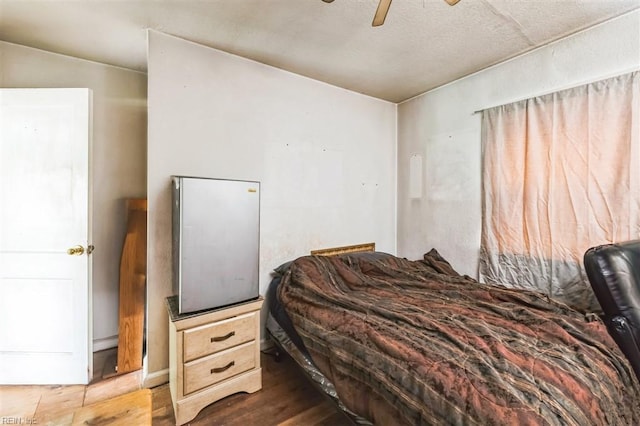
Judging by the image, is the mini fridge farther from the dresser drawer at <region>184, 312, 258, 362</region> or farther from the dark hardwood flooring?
the dark hardwood flooring

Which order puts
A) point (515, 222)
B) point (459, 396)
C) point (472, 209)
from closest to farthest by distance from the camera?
point (459, 396), point (515, 222), point (472, 209)

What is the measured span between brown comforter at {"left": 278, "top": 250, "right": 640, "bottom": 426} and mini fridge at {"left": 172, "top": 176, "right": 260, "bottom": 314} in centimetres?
46

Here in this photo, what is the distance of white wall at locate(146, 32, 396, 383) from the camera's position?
6.42 ft

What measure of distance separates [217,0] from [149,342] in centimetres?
227

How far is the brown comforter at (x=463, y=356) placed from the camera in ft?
3.20

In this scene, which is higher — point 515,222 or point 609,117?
point 609,117

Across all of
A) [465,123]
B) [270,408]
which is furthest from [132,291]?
[465,123]

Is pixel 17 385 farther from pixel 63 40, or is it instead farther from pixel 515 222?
pixel 515 222

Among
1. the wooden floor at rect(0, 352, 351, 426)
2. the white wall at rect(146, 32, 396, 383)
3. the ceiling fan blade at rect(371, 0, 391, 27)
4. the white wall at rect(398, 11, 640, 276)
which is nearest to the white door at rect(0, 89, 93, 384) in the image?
the wooden floor at rect(0, 352, 351, 426)

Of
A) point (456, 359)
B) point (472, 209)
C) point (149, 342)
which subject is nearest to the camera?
point (456, 359)

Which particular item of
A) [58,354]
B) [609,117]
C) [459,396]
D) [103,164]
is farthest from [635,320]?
[103,164]

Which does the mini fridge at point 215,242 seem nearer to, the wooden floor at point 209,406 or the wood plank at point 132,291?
the wooden floor at point 209,406

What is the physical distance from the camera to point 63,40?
197 centimetres

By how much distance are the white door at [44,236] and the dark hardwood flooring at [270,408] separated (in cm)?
75
